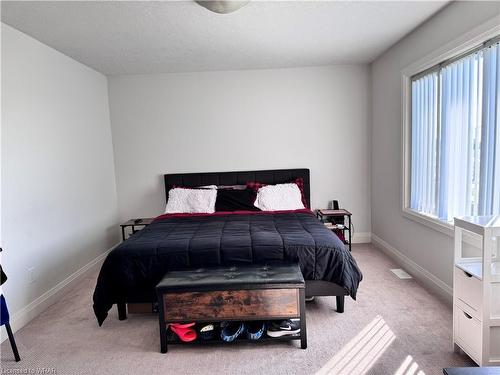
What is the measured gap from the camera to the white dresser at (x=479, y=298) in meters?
1.72

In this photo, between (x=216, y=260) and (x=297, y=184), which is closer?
(x=216, y=260)

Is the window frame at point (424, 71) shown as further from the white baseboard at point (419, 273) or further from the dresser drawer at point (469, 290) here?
the dresser drawer at point (469, 290)

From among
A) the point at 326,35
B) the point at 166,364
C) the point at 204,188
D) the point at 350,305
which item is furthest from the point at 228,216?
the point at 326,35

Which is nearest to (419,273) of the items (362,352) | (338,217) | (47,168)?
(338,217)

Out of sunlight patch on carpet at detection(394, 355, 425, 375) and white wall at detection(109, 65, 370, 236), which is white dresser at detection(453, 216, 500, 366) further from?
white wall at detection(109, 65, 370, 236)

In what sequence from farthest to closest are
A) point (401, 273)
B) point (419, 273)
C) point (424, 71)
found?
point (401, 273), point (419, 273), point (424, 71)

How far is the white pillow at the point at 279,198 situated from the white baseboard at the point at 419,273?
1201 millimetres

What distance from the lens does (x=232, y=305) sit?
6.93ft

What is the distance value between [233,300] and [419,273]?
81.8 inches

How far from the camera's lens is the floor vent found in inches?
127

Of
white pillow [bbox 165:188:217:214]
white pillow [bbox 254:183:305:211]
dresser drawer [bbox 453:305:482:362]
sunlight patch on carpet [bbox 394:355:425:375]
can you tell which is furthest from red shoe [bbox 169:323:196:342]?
white pillow [bbox 254:183:305:211]

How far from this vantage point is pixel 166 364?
2031mm

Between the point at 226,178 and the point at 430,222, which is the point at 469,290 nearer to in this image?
the point at 430,222

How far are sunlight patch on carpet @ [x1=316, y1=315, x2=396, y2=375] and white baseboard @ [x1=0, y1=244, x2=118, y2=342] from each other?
237cm
